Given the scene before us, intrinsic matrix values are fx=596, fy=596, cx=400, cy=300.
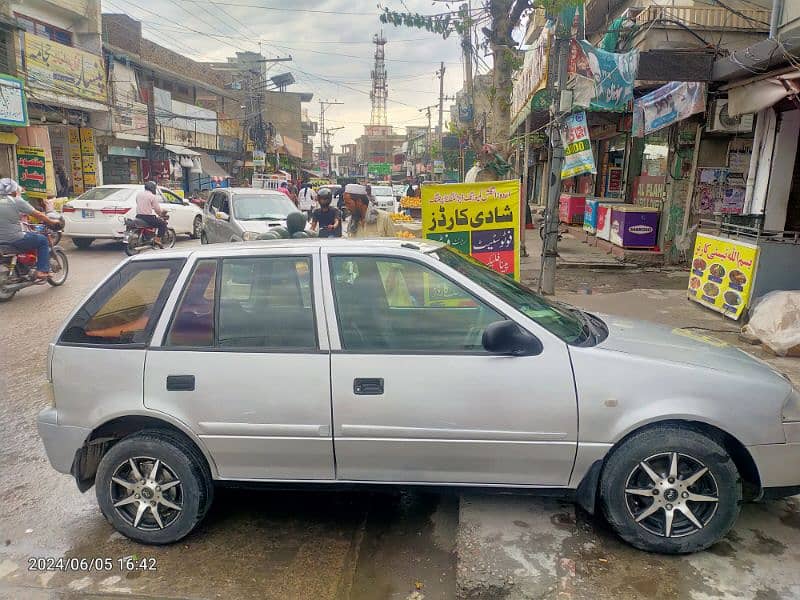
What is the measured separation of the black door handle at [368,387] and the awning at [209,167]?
3422cm

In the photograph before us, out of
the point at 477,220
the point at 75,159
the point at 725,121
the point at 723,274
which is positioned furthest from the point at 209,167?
the point at 723,274

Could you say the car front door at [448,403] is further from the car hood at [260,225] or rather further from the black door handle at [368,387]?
the car hood at [260,225]

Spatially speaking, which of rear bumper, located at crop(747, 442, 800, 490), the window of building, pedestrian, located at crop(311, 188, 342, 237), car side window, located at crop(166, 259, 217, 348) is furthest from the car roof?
the window of building

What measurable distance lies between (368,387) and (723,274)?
6780mm

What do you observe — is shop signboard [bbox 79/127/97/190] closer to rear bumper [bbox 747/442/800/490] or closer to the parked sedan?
the parked sedan

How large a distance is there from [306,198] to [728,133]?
52.7 ft

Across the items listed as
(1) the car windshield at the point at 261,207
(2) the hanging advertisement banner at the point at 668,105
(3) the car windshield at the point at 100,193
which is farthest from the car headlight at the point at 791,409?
(3) the car windshield at the point at 100,193

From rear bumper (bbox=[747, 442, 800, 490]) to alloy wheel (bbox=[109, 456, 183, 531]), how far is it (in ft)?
9.90

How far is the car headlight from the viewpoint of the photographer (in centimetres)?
301

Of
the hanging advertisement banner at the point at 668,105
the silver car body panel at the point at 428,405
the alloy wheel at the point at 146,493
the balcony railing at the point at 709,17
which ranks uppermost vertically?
the balcony railing at the point at 709,17

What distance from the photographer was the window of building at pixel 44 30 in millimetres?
20078

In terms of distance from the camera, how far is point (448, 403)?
302cm

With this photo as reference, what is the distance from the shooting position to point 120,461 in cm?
323

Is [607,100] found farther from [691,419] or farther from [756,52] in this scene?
[691,419]
